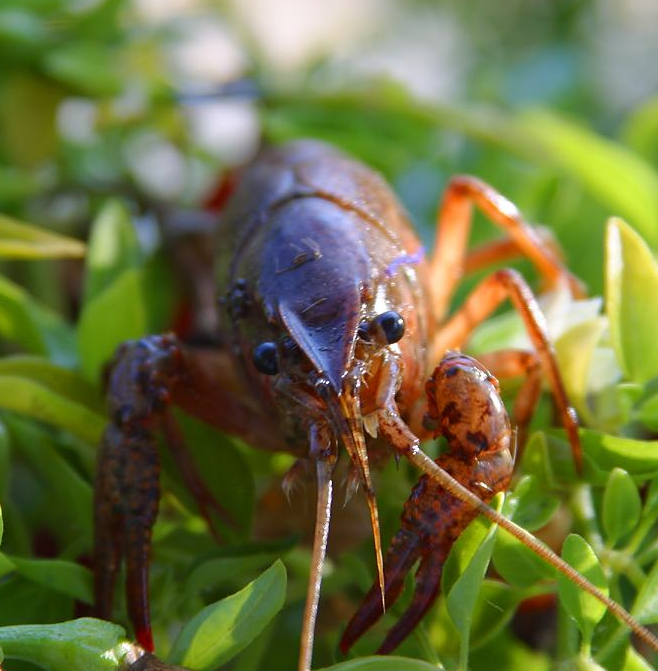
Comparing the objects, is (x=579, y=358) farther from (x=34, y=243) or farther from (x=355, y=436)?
(x=34, y=243)

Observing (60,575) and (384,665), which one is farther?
(60,575)

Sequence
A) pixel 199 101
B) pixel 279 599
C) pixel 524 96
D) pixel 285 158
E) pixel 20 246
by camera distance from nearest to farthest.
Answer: pixel 279 599
pixel 20 246
pixel 285 158
pixel 199 101
pixel 524 96

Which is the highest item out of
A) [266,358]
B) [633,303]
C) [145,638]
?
[633,303]

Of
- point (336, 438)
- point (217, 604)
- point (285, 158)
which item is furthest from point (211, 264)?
point (217, 604)

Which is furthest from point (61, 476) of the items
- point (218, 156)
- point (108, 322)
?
point (218, 156)

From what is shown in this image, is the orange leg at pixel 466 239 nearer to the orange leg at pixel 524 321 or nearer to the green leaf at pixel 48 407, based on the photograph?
the orange leg at pixel 524 321

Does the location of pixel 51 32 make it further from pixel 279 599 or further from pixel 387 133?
pixel 279 599

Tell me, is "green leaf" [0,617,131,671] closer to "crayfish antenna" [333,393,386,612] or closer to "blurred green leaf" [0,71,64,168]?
"crayfish antenna" [333,393,386,612]
